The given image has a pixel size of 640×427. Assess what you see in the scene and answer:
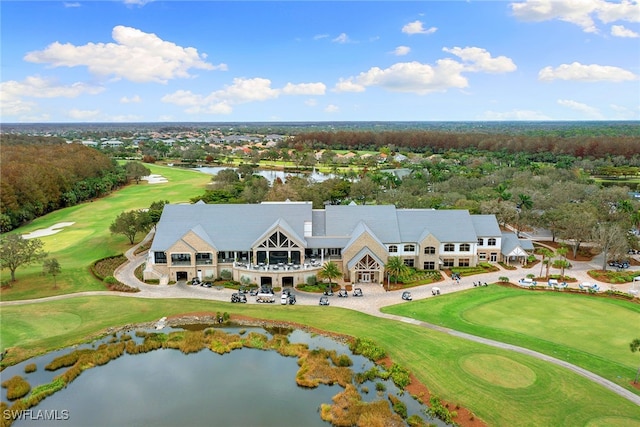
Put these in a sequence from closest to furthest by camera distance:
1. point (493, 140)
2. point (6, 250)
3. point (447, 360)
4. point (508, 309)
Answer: point (447, 360)
point (508, 309)
point (6, 250)
point (493, 140)

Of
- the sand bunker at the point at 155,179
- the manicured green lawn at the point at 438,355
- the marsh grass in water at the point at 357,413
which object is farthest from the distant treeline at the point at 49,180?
the marsh grass in water at the point at 357,413

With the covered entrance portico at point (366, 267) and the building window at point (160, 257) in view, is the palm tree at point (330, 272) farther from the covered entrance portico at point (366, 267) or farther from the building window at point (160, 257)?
the building window at point (160, 257)

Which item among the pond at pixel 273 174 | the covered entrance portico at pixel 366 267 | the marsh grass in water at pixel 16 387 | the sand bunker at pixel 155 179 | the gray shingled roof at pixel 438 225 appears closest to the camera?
the marsh grass in water at pixel 16 387

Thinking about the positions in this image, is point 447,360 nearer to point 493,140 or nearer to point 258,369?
point 258,369

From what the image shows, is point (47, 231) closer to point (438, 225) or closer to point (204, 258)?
point (204, 258)

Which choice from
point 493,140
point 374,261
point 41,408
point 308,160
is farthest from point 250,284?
point 493,140

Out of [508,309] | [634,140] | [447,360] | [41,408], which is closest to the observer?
[41,408]

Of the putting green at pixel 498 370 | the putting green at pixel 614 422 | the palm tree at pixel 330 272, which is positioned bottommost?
the putting green at pixel 614 422
